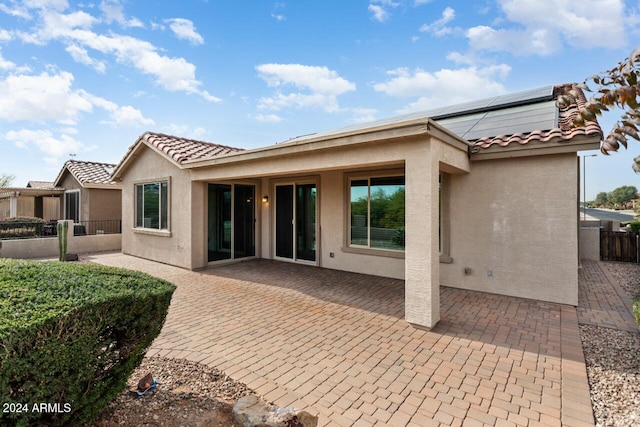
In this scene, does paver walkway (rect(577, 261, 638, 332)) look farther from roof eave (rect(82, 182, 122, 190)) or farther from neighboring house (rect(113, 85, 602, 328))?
roof eave (rect(82, 182, 122, 190))

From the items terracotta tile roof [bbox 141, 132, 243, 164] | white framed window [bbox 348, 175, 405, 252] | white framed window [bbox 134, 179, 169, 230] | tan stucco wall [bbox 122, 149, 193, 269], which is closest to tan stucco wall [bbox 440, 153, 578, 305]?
white framed window [bbox 348, 175, 405, 252]

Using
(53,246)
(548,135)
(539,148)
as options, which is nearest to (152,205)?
(53,246)

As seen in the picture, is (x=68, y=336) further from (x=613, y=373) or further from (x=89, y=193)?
(x=89, y=193)

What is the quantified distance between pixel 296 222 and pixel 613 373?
852cm

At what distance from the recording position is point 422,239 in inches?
210

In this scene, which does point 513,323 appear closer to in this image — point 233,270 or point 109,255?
point 233,270

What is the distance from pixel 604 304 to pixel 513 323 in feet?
9.34

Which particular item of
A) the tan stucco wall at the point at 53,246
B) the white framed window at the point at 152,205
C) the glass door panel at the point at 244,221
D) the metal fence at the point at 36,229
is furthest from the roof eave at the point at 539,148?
the metal fence at the point at 36,229

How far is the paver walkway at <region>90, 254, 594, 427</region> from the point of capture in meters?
3.30

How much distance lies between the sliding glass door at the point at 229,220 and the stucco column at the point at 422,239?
746cm

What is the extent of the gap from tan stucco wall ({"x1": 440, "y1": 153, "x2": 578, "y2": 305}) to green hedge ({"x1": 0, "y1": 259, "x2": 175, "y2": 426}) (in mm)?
6963

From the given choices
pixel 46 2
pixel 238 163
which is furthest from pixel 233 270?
pixel 46 2

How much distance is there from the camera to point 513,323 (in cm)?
561

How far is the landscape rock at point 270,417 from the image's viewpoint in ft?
8.45
